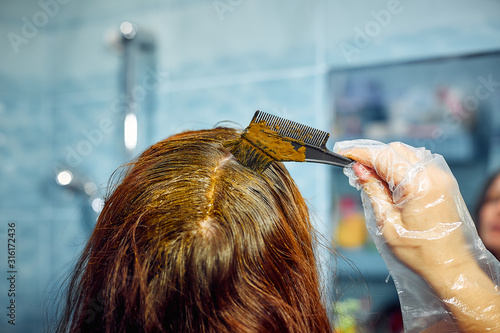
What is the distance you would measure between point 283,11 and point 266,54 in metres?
0.15

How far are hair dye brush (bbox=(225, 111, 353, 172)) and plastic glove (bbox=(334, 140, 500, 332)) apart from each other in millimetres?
65

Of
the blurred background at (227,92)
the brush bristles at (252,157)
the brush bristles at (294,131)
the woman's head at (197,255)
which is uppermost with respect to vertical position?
the blurred background at (227,92)

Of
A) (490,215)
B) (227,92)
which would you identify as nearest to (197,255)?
(490,215)

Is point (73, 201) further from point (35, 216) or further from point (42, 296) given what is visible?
point (42, 296)

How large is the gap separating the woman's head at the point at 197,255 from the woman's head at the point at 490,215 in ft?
2.23

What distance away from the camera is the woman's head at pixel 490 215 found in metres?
1.00

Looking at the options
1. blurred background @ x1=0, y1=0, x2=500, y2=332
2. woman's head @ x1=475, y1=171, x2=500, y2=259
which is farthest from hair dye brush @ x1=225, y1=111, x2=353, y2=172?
woman's head @ x1=475, y1=171, x2=500, y2=259

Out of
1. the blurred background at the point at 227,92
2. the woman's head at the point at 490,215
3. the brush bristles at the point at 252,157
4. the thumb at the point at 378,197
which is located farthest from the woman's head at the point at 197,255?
the woman's head at the point at 490,215

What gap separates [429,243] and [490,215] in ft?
1.98

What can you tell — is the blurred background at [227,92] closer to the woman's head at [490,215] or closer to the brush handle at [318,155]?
the woman's head at [490,215]

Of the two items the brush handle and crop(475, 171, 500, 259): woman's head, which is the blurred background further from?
the brush handle

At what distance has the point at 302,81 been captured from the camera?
135 cm

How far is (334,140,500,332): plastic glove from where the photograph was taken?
1.80 feet

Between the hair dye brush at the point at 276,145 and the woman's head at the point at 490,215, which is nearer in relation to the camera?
the hair dye brush at the point at 276,145
